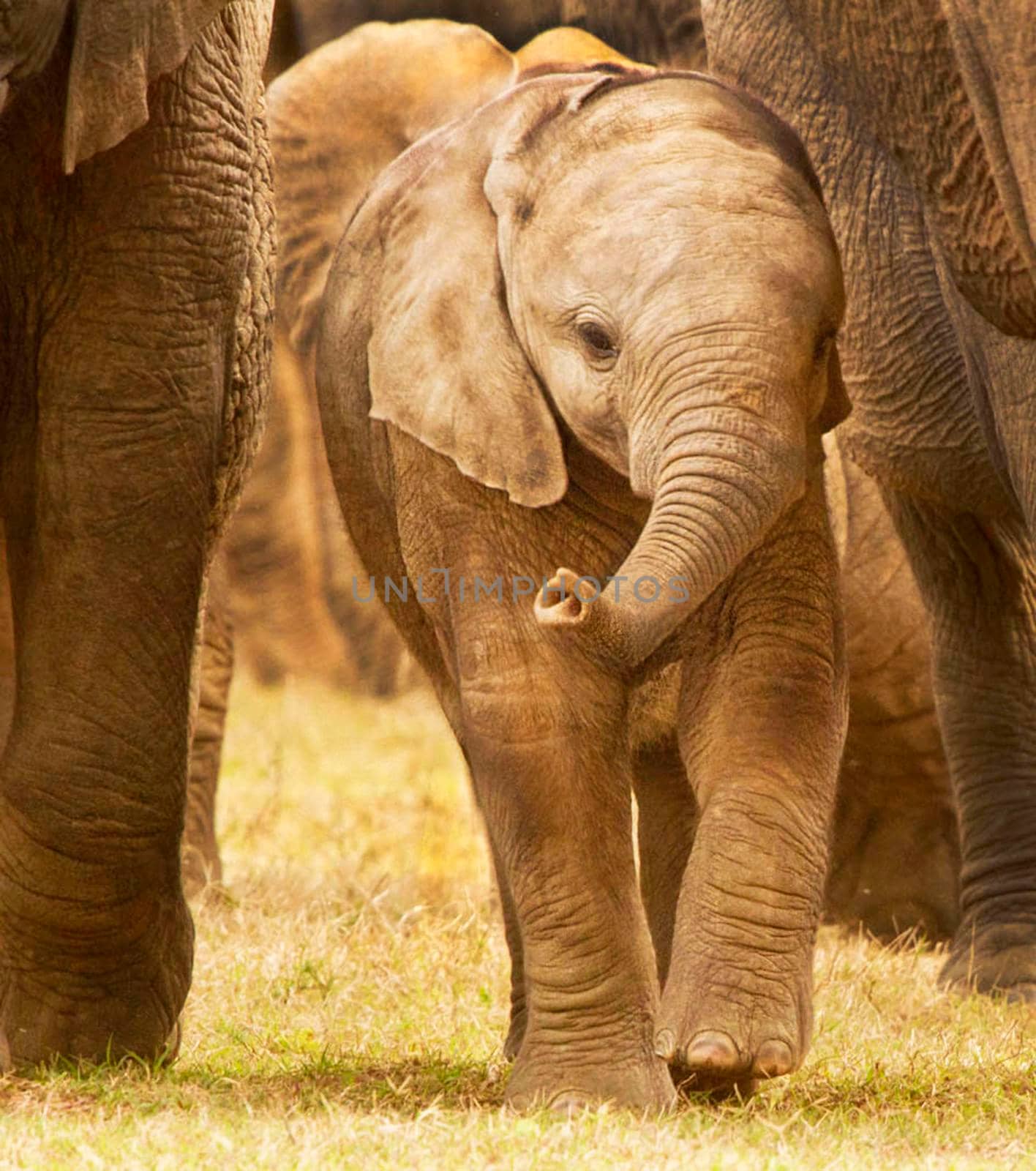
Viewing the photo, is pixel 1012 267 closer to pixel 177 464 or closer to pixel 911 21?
pixel 911 21

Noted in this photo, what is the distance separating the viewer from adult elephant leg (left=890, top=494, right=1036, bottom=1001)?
4.61 m

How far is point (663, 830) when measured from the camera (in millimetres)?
3756

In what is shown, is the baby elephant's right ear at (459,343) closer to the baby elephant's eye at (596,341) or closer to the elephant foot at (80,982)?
the baby elephant's eye at (596,341)

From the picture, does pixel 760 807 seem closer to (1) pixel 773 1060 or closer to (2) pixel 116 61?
(1) pixel 773 1060

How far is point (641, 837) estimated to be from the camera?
3.77 metres

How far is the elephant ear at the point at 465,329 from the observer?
3.33 metres

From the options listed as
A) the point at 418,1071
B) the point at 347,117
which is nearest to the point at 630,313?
the point at 418,1071

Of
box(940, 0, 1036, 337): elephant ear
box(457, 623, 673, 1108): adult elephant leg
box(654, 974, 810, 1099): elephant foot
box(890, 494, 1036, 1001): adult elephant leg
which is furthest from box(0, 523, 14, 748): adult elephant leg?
box(890, 494, 1036, 1001): adult elephant leg

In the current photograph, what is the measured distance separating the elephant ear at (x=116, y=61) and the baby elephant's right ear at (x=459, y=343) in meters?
0.46

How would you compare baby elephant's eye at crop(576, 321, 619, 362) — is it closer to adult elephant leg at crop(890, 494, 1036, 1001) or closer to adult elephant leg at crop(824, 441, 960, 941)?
adult elephant leg at crop(890, 494, 1036, 1001)

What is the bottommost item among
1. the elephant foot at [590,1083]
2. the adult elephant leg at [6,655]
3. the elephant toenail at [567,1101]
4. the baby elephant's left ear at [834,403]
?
the elephant toenail at [567,1101]

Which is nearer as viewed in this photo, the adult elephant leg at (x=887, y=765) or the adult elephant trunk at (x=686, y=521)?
the adult elephant trunk at (x=686, y=521)

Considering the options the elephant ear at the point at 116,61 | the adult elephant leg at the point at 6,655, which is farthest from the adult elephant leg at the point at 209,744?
the elephant ear at the point at 116,61

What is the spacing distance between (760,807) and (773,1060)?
287mm
